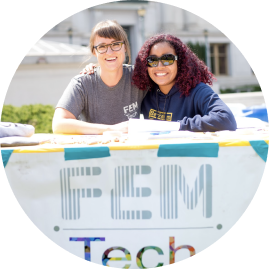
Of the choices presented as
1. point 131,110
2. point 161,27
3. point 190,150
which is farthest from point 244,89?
point 190,150

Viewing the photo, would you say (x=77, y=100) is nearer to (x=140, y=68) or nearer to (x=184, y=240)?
(x=140, y=68)

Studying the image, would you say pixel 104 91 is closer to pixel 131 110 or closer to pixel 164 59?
pixel 131 110

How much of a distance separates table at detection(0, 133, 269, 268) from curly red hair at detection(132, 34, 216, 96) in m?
0.71

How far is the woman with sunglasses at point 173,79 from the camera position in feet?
8.63

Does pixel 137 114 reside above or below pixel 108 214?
above

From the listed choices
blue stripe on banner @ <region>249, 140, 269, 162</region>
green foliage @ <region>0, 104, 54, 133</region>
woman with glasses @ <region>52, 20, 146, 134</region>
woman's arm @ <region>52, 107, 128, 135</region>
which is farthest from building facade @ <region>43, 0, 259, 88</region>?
blue stripe on banner @ <region>249, 140, 269, 162</region>

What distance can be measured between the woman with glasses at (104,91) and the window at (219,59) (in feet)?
61.0

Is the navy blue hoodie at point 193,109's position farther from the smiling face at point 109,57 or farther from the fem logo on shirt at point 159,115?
the smiling face at point 109,57

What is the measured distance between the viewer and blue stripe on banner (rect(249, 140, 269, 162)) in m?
2.02

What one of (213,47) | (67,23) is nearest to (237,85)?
(213,47)

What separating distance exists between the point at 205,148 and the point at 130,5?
53.5 ft

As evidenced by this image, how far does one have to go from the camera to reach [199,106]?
2598 millimetres

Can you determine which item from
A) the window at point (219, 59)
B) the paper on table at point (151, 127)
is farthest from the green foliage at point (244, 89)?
the paper on table at point (151, 127)

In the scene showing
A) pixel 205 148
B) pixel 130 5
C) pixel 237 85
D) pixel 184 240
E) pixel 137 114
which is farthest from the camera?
pixel 237 85
